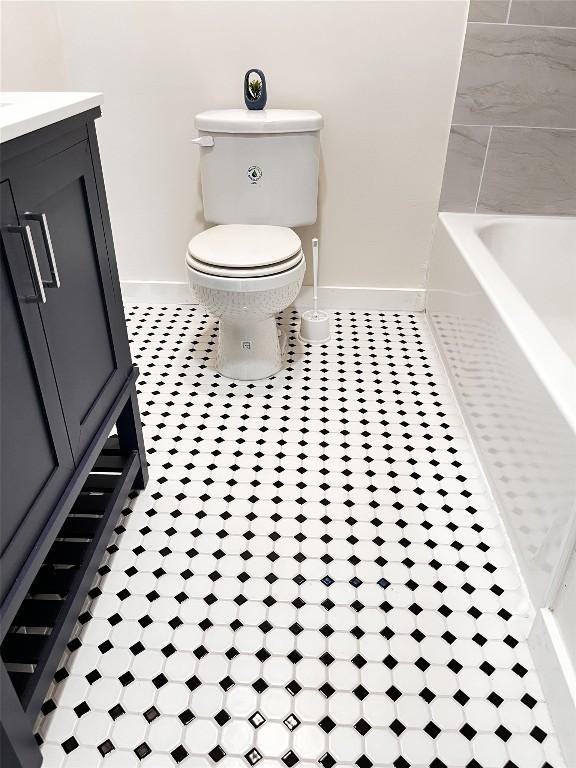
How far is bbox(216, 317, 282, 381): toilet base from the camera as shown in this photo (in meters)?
1.94

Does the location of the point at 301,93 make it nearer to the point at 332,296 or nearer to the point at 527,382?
the point at 332,296

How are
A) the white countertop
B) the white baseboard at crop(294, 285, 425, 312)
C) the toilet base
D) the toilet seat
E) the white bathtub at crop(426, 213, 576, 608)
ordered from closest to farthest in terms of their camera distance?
the white countertop < the white bathtub at crop(426, 213, 576, 608) < the toilet seat < the toilet base < the white baseboard at crop(294, 285, 425, 312)

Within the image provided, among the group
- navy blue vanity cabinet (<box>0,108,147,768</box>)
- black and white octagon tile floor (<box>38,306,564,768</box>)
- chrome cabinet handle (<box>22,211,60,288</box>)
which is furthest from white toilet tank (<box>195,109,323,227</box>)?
chrome cabinet handle (<box>22,211,60,288</box>)

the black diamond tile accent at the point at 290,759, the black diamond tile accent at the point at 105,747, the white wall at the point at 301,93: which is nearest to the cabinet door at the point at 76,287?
the black diamond tile accent at the point at 105,747

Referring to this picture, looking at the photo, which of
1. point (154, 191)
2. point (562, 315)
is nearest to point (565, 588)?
point (562, 315)

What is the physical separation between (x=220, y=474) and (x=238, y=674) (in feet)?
1.89

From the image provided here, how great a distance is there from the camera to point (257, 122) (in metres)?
1.90

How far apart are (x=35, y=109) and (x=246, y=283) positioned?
2.67 ft

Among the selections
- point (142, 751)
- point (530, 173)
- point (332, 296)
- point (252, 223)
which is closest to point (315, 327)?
point (332, 296)

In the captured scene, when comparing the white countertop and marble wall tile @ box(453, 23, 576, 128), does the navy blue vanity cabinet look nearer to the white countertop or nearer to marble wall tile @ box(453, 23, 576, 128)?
the white countertop

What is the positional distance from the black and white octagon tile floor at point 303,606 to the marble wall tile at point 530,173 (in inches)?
32.3

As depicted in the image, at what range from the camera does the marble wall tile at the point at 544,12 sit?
1834 mm

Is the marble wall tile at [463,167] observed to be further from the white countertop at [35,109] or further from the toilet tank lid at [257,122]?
the white countertop at [35,109]

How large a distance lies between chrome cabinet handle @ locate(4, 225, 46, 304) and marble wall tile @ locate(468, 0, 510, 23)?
5.55 ft
